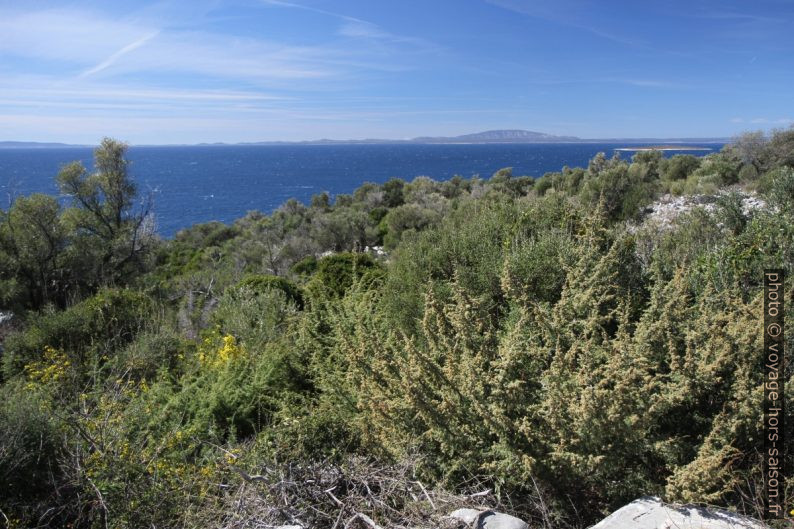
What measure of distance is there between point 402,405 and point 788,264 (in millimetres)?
5050

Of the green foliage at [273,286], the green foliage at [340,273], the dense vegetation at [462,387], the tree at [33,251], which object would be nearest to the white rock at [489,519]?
the dense vegetation at [462,387]

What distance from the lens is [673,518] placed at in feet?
10.5

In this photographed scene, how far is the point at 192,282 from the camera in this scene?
17.6 metres

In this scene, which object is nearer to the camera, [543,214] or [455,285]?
[455,285]

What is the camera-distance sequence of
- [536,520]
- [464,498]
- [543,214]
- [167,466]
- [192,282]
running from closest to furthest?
[464,498] < [536,520] < [167,466] < [543,214] < [192,282]

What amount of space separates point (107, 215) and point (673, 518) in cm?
2040

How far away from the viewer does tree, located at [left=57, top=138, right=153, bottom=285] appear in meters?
17.6

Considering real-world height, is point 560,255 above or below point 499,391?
above

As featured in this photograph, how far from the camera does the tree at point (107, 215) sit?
17.6 m

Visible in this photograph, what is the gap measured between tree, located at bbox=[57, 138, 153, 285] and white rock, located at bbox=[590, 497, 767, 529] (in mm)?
17586

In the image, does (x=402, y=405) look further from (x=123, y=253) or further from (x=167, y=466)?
(x=123, y=253)

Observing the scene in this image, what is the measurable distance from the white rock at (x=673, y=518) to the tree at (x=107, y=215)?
17.6 metres

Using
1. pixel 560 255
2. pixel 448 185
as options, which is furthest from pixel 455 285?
pixel 448 185

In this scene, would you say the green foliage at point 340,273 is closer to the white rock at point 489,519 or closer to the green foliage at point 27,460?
the green foliage at point 27,460
